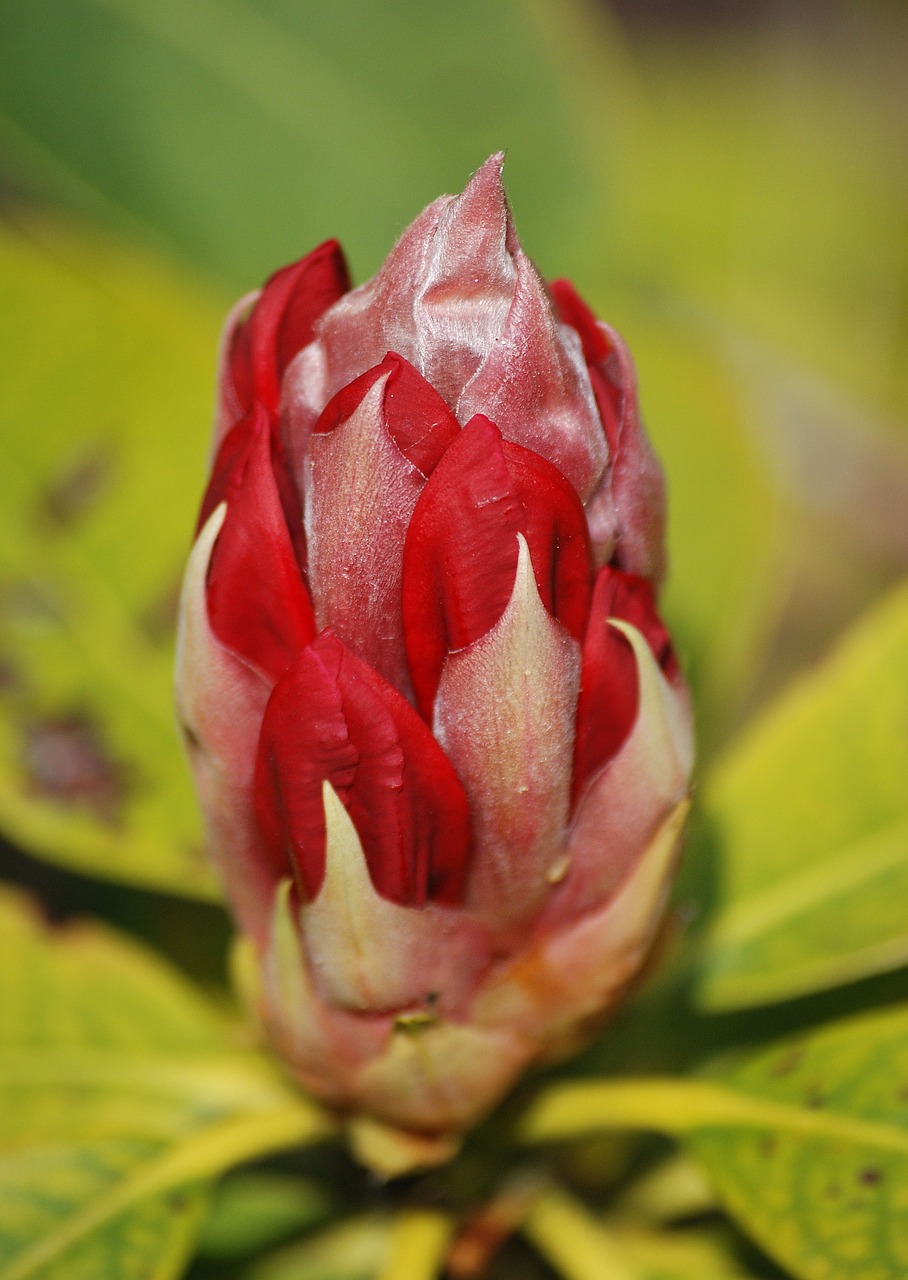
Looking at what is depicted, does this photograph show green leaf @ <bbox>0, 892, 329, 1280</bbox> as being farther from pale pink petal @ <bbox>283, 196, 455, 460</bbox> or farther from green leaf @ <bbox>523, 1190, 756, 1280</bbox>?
pale pink petal @ <bbox>283, 196, 455, 460</bbox>

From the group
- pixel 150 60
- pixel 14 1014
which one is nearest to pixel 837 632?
pixel 150 60

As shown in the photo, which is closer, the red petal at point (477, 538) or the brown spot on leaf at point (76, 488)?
the red petal at point (477, 538)

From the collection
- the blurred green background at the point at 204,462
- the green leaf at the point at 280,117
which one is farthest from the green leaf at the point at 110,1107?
the green leaf at the point at 280,117

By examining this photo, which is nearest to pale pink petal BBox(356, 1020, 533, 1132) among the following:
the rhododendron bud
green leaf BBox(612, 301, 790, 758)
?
the rhododendron bud

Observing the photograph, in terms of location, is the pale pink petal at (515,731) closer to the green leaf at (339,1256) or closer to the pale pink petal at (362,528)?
the pale pink petal at (362,528)

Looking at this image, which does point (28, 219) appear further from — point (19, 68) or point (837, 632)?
point (837, 632)

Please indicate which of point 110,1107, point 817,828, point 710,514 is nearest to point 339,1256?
point 110,1107

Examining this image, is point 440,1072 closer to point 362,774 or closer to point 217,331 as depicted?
point 362,774
